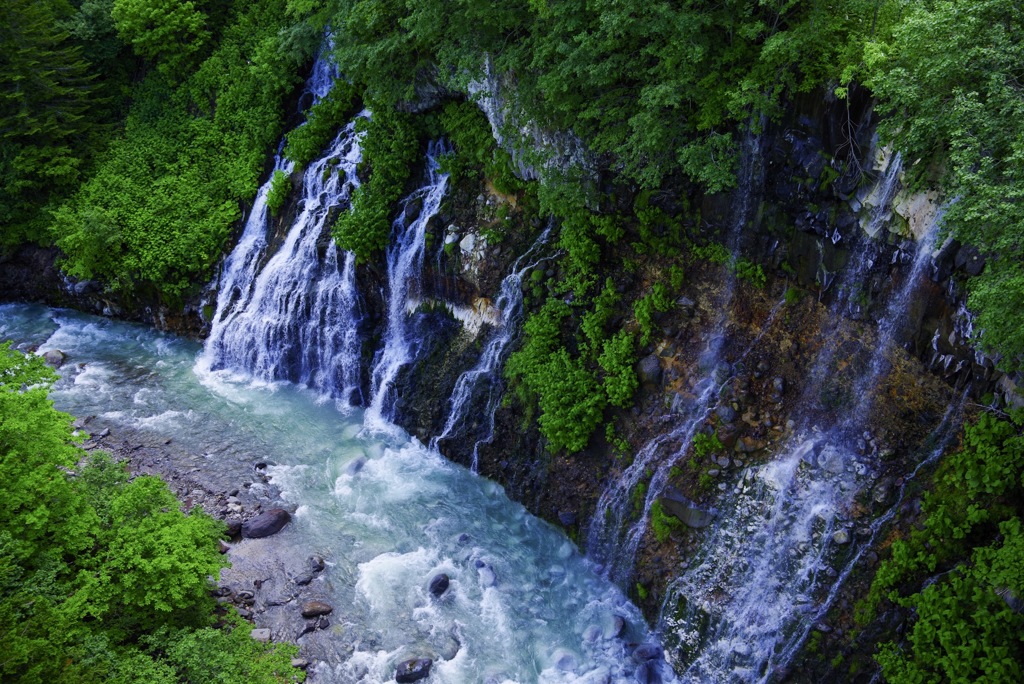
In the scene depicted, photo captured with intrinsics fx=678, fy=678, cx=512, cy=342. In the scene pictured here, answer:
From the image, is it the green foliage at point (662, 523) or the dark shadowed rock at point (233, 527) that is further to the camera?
the dark shadowed rock at point (233, 527)

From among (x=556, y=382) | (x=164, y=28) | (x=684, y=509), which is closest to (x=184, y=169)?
(x=164, y=28)

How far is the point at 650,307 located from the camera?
11.9m

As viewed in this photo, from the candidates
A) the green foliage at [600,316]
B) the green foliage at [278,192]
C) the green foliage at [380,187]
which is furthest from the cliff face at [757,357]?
the green foliage at [278,192]

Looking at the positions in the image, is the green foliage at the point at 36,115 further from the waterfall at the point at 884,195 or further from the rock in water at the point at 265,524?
the waterfall at the point at 884,195

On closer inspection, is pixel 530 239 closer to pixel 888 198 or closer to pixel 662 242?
pixel 662 242

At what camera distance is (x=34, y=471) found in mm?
9086

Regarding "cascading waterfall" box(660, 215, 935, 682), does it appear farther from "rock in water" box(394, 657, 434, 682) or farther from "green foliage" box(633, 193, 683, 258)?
"rock in water" box(394, 657, 434, 682)

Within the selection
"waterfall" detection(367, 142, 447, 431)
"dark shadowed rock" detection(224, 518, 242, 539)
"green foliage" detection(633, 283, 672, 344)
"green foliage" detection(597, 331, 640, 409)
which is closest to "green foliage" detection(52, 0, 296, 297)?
"waterfall" detection(367, 142, 447, 431)

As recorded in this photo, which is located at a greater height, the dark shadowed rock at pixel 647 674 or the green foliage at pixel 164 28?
the green foliage at pixel 164 28

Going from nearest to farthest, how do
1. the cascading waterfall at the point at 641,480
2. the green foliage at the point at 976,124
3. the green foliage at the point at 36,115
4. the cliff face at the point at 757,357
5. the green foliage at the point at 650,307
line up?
1. the green foliage at the point at 976,124
2. the cliff face at the point at 757,357
3. the cascading waterfall at the point at 641,480
4. the green foliage at the point at 650,307
5. the green foliage at the point at 36,115

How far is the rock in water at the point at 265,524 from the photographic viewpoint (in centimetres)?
1230

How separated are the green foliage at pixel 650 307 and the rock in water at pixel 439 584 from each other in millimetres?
5247

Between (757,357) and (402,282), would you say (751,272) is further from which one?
(402,282)

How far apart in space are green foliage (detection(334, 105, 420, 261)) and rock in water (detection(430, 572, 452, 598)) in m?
7.73
